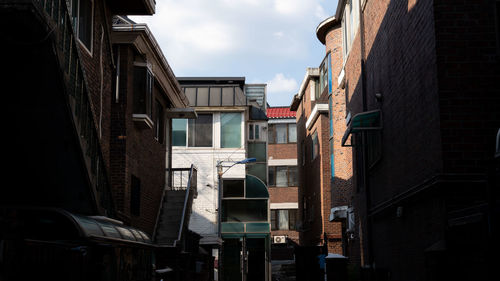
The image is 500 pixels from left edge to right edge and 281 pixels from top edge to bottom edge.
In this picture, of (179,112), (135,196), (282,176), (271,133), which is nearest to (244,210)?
(282,176)

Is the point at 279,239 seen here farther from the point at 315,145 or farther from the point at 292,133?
the point at 315,145

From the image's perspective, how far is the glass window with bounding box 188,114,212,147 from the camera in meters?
35.0

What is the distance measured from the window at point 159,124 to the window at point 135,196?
10.8ft

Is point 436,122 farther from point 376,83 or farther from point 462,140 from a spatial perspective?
point 376,83

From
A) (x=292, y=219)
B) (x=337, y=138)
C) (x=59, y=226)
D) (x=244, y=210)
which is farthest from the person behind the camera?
(x=292, y=219)

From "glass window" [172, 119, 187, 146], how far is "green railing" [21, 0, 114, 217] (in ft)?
74.4

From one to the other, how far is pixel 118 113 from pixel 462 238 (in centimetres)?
1120

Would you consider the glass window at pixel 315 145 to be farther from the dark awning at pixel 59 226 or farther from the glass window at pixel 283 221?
the dark awning at pixel 59 226

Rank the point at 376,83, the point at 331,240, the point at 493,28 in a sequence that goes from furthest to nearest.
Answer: the point at 331,240
the point at 376,83
the point at 493,28

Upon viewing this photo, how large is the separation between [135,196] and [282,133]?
102 ft

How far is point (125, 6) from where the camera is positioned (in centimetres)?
1609

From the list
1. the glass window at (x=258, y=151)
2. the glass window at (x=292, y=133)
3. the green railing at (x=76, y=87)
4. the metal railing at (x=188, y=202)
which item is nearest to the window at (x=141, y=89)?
the metal railing at (x=188, y=202)

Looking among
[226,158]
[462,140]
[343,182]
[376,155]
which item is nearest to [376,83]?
[376,155]

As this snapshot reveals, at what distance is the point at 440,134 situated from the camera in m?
9.09
